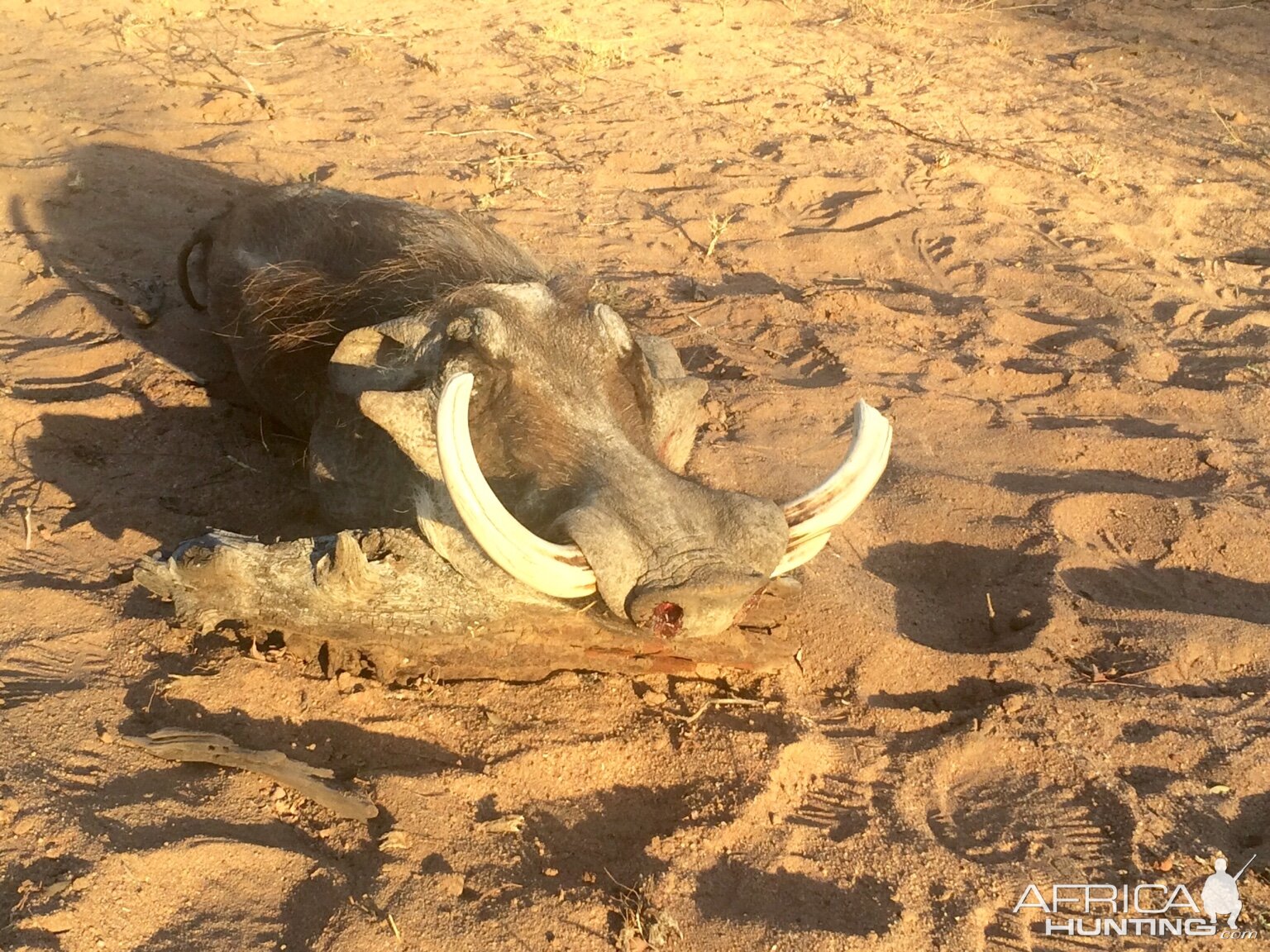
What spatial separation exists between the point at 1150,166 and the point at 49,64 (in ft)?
29.0

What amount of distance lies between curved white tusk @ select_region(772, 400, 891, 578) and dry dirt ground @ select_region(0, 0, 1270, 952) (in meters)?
0.73

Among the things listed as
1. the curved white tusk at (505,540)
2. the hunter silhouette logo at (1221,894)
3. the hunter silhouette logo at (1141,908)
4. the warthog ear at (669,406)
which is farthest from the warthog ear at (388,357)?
the hunter silhouette logo at (1221,894)

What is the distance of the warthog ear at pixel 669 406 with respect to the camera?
3344 millimetres

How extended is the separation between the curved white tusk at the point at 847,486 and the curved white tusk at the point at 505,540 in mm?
589

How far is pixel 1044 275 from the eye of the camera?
6.01 meters

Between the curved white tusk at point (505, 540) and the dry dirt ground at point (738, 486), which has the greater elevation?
the curved white tusk at point (505, 540)

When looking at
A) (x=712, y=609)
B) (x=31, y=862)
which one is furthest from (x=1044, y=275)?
(x=31, y=862)

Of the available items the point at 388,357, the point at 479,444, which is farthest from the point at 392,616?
the point at 388,357

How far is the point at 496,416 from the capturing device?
313cm

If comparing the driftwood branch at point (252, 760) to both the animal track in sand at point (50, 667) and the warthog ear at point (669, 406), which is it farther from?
the warthog ear at point (669, 406)

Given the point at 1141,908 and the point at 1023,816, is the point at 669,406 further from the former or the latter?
the point at 1141,908

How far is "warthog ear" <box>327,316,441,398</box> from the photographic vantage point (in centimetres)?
342

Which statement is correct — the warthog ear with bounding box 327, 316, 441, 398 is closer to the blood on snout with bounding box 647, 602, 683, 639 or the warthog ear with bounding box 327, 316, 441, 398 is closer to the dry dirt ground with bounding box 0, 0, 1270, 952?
the dry dirt ground with bounding box 0, 0, 1270, 952

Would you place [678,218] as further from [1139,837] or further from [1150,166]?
[1139,837]
